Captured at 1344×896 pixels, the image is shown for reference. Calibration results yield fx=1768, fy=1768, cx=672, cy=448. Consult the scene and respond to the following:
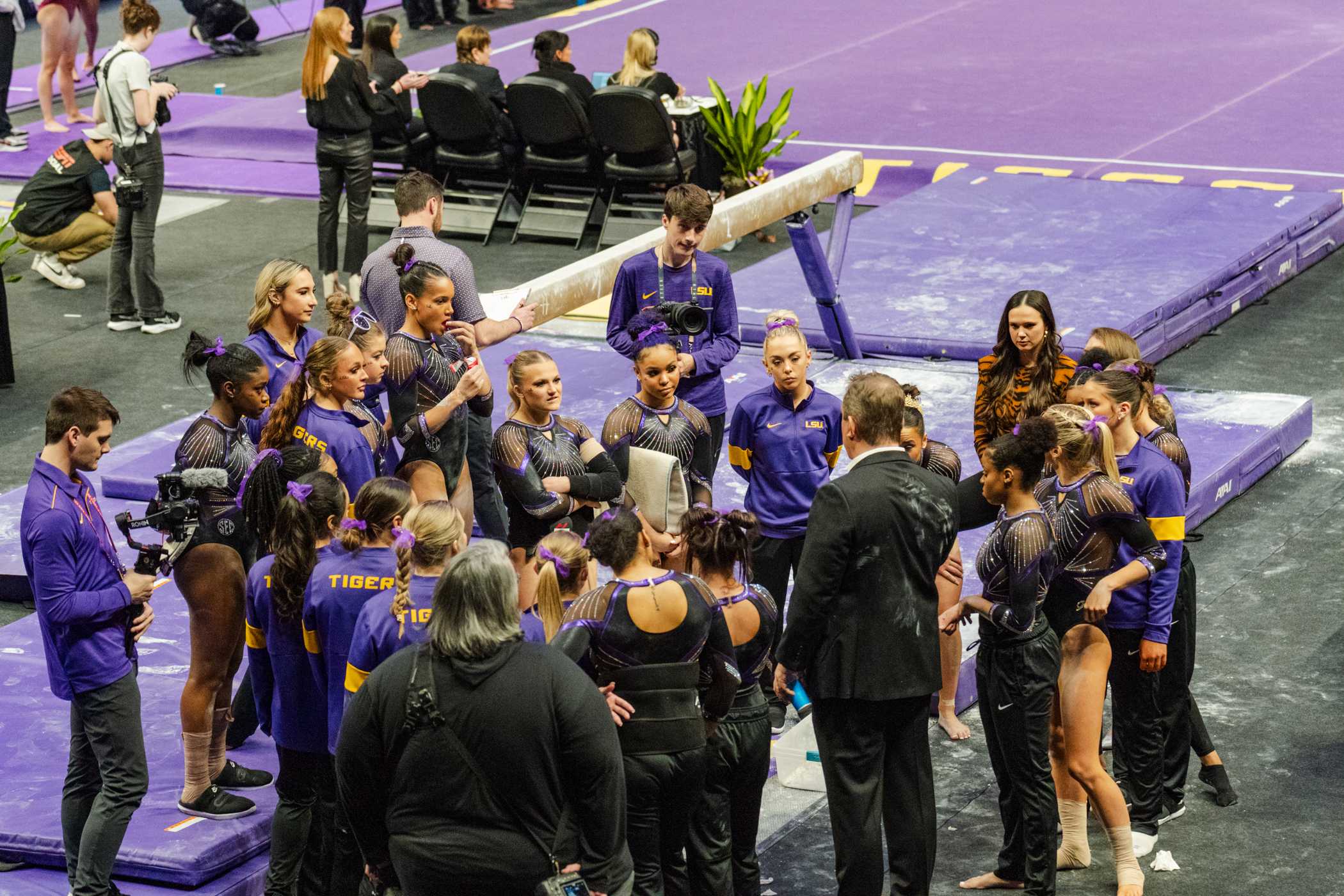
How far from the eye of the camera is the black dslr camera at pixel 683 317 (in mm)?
6359

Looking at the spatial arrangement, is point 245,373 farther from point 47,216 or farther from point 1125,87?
point 1125,87

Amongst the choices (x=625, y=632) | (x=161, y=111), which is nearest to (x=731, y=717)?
(x=625, y=632)

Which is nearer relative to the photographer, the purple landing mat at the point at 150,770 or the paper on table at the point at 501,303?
the purple landing mat at the point at 150,770

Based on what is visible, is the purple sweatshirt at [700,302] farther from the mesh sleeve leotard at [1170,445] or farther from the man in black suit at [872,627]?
the man in black suit at [872,627]

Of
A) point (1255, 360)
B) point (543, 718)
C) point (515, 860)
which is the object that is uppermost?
point (543, 718)

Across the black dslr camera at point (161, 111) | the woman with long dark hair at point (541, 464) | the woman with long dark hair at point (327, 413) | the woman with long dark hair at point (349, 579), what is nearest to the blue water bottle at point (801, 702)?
the woman with long dark hair at point (541, 464)

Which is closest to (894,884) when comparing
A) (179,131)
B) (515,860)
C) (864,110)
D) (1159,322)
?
(515,860)

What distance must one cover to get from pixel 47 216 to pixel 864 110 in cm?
647

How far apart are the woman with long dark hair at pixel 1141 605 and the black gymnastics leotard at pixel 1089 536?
55 millimetres

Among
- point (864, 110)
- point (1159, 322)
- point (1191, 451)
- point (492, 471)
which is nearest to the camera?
point (492, 471)

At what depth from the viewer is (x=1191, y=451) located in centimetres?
790

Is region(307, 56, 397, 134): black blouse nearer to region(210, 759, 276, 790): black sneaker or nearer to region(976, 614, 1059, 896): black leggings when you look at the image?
region(210, 759, 276, 790): black sneaker

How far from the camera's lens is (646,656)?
14.0 ft

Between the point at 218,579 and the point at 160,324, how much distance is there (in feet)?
19.4
